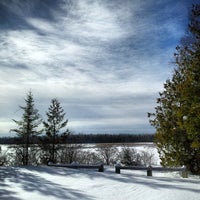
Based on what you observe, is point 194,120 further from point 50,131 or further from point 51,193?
point 50,131

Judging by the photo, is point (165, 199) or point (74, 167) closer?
point (165, 199)

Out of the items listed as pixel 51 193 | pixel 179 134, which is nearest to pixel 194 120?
pixel 179 134

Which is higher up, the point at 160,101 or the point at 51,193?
the point at 160,101

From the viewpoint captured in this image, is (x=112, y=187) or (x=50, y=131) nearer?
(x=112, y=187)

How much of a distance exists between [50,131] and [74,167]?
15.5m

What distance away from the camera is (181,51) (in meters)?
15.1

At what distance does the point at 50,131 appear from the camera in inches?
1281

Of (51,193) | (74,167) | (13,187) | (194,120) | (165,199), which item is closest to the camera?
(165,199)

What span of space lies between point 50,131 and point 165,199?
85.2 ft

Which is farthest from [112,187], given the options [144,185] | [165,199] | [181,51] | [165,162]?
[181,51]

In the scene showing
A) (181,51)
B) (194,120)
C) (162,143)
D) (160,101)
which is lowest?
(162,143)

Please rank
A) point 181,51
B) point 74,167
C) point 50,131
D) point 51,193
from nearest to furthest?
point 51,193 → point 181,51 → point 74,167 → point 50,131

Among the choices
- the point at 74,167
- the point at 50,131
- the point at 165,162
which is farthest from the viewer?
the point at 50,131

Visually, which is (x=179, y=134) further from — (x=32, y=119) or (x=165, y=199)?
(x=32, y=119)
